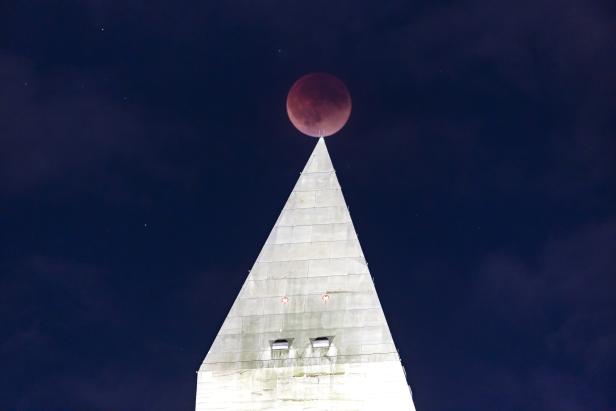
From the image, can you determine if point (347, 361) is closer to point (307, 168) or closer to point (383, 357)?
point (383, 357)

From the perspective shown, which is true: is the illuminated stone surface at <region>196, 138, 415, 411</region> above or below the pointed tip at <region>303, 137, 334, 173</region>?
below

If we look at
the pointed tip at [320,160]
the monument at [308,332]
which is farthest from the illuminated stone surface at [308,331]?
the pointed tip at [320,160]

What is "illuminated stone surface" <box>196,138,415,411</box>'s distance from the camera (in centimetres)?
17700

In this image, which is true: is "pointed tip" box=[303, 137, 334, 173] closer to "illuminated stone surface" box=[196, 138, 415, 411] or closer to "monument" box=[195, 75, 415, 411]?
"illuminated stone surface" box=[196, 138, 415, 411]

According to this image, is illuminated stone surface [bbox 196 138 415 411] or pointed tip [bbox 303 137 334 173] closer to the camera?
illuminated stone surface [bbox 196 138 415 411]

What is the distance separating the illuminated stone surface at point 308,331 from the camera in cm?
17700

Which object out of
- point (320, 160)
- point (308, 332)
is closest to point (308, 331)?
point (308, 332)

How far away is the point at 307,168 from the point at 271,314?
13461 millimetres

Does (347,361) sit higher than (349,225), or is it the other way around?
(349,225)

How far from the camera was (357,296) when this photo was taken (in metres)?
179

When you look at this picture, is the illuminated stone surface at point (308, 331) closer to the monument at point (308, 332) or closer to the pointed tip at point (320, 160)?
the monument at point (308, 332)

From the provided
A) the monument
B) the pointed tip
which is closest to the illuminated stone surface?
the monument

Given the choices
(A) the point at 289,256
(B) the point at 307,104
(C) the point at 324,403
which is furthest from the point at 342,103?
(C) the point at 324,403

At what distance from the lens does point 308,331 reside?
17912 centimetres
